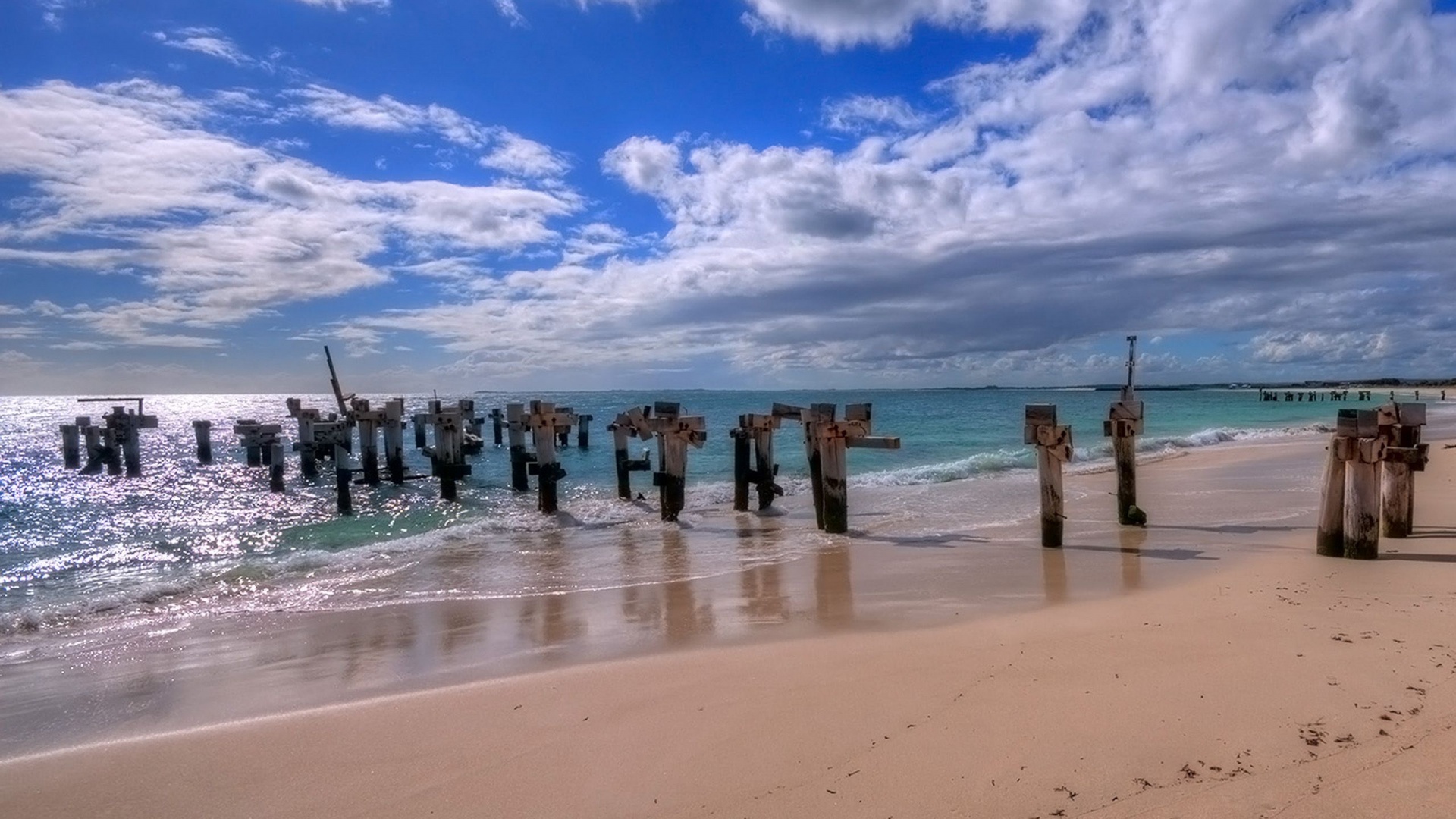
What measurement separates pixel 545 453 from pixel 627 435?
1640mm

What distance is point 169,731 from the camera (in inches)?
195

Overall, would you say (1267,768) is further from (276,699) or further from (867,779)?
(276,699)

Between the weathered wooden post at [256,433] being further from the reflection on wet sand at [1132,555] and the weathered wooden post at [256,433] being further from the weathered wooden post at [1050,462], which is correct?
the reflection on wet sand at [1132,555]

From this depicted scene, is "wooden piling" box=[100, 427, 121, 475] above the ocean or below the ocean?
above

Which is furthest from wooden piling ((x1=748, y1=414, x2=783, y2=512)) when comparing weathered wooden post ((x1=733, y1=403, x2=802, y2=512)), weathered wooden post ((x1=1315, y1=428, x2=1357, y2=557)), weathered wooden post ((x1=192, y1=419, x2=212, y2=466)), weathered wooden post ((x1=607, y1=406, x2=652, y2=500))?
weathered wooden post ((x1=192, y1=419, x2=212, y2=466))

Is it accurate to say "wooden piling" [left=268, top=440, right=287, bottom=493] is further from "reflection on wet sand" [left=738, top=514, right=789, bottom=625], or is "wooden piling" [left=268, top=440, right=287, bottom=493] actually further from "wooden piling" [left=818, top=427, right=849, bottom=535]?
"wooden piling" [left=818, top=427, right=849, bottom=535]

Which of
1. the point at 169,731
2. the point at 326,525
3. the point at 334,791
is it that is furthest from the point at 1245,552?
the point at 326,525

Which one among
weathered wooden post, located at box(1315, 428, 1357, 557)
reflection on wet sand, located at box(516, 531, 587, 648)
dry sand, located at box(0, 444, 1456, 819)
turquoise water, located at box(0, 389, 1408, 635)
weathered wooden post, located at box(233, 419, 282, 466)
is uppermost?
weathered wooden post, located at box(233, 419, 282, 466)

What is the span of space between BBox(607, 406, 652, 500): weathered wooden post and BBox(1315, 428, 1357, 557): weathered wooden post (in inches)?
405

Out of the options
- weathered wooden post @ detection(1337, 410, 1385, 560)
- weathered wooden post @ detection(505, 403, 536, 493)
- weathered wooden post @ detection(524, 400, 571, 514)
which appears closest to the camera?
weathered wooden post @ detection(1337, 410, 1385, 560)

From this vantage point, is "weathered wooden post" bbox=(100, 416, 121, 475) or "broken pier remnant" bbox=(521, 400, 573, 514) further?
"weathered wooden post" bbox=(100, 416, 121, 475)

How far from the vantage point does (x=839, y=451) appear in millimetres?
12375

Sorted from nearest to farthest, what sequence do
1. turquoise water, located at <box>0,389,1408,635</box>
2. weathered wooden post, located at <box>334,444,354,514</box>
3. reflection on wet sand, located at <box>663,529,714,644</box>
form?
1. reflection on wet sand, located at <box>663,529,714,644</box>
2. turquoise water, located at <box>0,389,1408,635</box>
3. weathered wooden post, located at <box>334,444,354,514</box>

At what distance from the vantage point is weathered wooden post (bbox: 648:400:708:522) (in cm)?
1476
